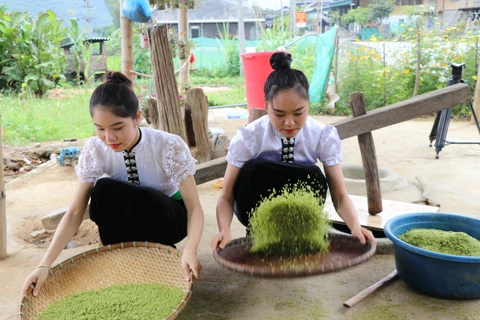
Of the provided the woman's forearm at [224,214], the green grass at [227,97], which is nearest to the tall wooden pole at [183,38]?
the green grass at [227,97]

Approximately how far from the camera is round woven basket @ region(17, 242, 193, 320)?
202 cm

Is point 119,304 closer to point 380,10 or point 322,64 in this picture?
point 322,64

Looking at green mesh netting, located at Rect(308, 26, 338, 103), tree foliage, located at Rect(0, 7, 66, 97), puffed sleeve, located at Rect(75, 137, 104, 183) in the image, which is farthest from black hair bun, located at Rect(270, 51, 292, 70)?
tree foliage, located at Rect(0, 7, 66, 97)

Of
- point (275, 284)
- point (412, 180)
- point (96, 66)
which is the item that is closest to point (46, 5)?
point (96, 66)

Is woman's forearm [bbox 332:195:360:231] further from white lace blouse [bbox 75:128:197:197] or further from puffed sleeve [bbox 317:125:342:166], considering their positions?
white lace blouse [bbox 75:128:197:197]

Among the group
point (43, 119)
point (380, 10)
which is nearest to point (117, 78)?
point (43, 119)

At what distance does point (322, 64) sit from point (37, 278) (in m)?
7.51

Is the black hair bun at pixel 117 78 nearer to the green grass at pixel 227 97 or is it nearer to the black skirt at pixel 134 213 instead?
the black skirt at pixel 134 213

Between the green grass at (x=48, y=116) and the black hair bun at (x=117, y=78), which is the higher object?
the black hair bun at (x=117, y=78)

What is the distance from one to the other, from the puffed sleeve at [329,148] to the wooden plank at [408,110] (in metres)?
0.46

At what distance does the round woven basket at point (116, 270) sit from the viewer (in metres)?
2.02

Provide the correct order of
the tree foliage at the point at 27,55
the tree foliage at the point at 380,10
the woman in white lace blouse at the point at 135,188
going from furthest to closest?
the tree foliage at the point at 380,10
the tree foliage at the point at 27,55
the woman in white lace blouse at the point at 135,188

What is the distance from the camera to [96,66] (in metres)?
12.1

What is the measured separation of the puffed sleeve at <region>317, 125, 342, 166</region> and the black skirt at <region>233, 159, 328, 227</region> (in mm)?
70
